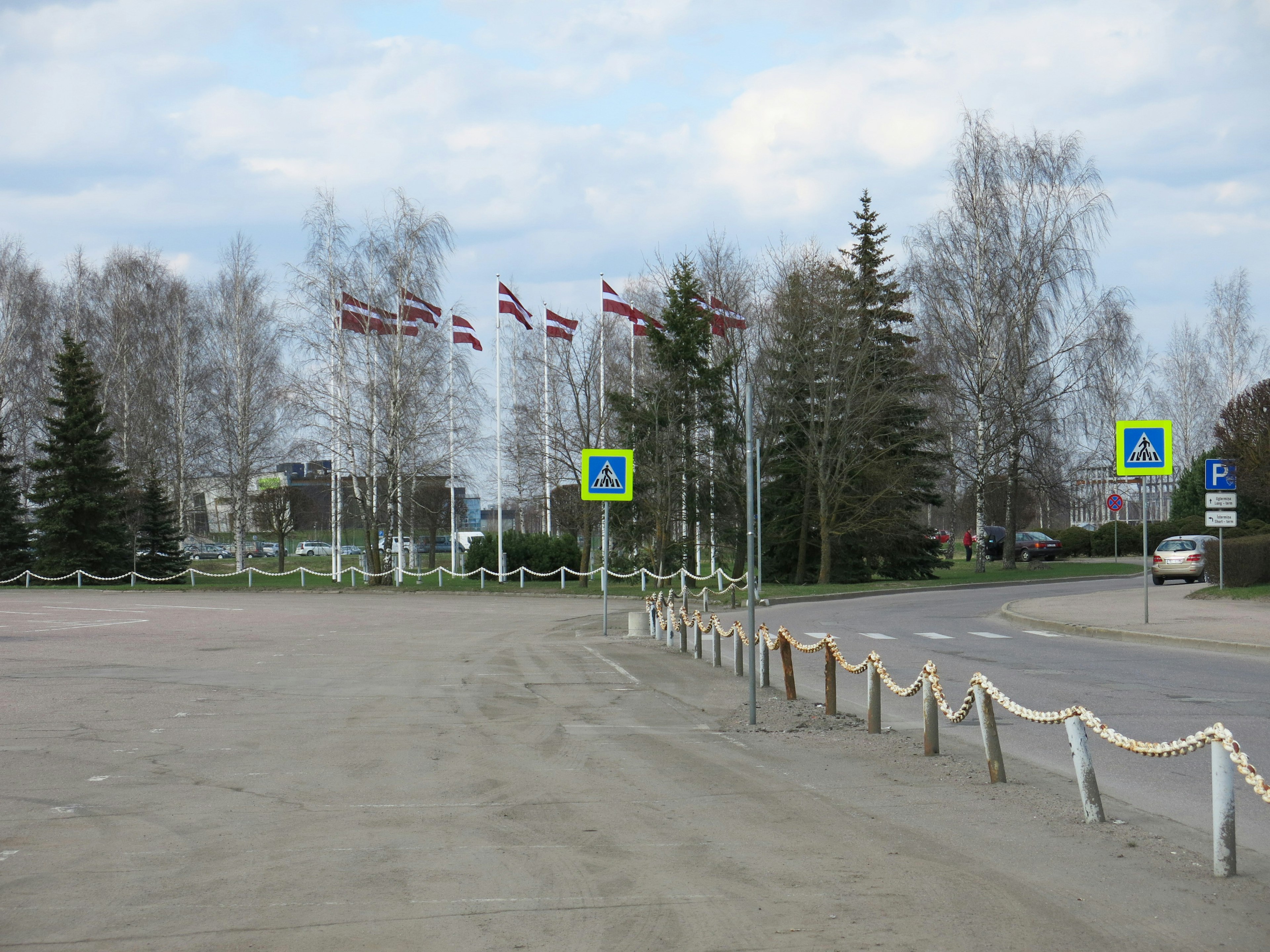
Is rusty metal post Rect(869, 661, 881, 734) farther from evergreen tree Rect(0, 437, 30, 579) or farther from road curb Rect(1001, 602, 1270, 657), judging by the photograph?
evergreen tree Rect(0, 437, 30, 579)

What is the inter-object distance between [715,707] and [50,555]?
4591 cm

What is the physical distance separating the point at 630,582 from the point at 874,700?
32.8 m

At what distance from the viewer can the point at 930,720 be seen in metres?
9.69

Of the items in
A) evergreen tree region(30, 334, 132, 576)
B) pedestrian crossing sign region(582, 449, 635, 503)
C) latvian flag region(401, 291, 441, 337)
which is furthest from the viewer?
evergreen tree region(30, 334, 132, 576)

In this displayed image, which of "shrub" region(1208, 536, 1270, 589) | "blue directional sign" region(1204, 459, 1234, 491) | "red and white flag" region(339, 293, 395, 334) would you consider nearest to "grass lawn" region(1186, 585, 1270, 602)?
"shrub" region(1208, 536, 1270, 589)

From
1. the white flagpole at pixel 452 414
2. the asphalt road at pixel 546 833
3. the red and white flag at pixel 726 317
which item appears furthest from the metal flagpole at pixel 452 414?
the asphalt road at pixel 546 833

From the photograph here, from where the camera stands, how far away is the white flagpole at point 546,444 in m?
48.7

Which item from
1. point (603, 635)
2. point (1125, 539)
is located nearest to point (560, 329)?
point (603, 635)

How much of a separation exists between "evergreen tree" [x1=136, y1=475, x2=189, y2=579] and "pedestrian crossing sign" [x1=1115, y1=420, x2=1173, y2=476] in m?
43.8

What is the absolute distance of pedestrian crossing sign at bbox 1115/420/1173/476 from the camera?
21375 mm

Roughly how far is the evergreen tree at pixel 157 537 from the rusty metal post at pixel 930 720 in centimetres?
4929

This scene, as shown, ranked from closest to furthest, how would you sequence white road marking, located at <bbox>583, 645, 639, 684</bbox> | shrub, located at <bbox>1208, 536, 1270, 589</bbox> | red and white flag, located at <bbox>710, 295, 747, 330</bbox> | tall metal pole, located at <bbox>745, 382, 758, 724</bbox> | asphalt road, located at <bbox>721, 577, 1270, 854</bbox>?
1. asphalt road, located at <bbox>721, 577, 1270, 854</bbox>
2. tall metal pole, located at <bbox>745, 382, 758, 724</bbox>
3. white road marking, located at <bbox>583, 645, 639, 684</bbox>
4. shrub, located at <bbox>1208, 536, 1270, 589</bbox>
5. red and white flag, located at <bbox>710, 295, 747, 330</bbox>

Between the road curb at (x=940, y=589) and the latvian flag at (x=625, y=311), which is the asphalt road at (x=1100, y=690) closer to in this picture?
the road curb at (x=940, y=589)

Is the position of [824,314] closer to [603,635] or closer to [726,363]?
[726,363]
